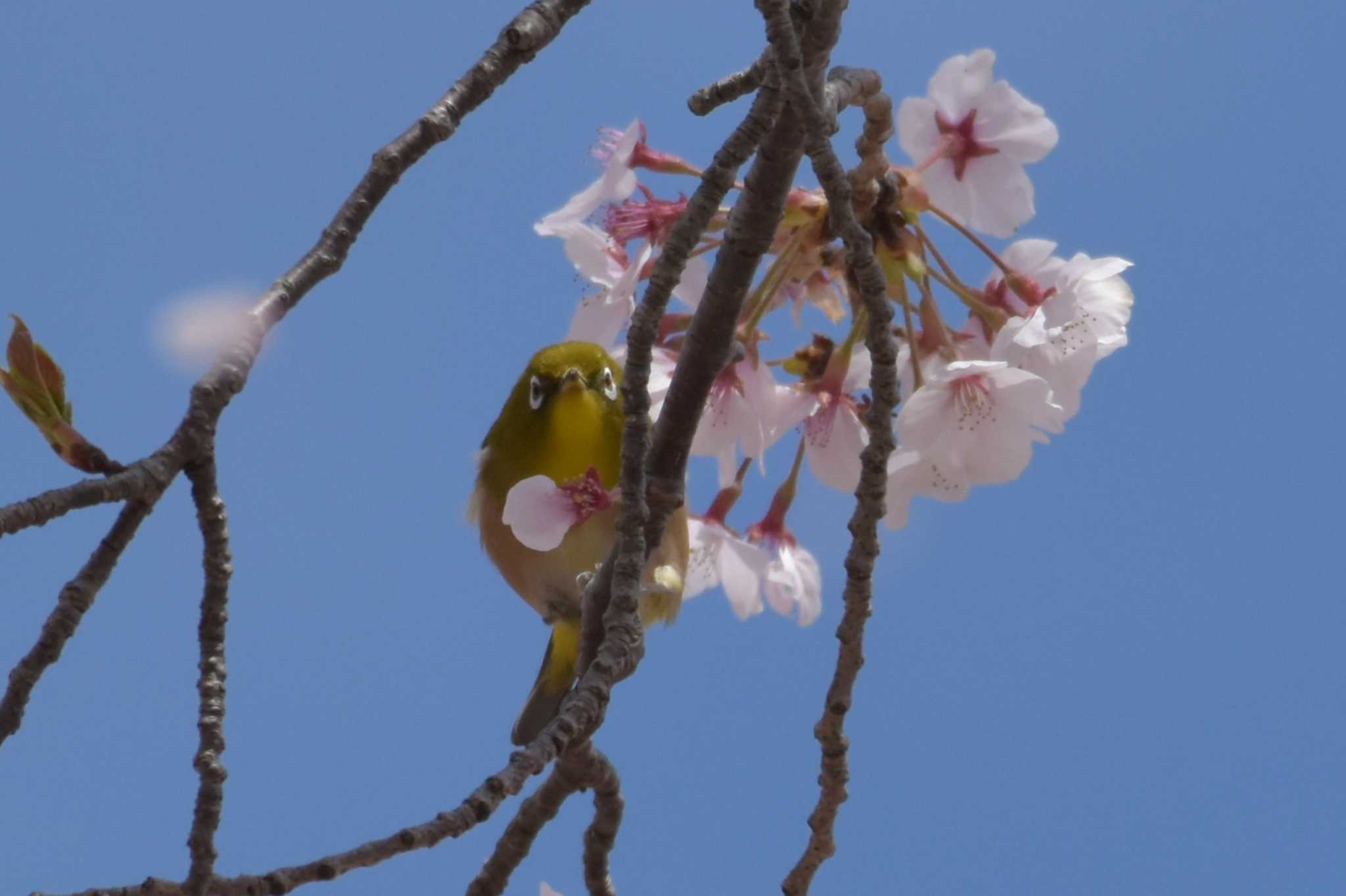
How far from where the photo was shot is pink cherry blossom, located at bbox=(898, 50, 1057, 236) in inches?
121

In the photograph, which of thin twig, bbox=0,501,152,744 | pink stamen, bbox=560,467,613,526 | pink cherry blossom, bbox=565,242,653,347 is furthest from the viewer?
pink cherry blossom, bbox=565,242,653,347

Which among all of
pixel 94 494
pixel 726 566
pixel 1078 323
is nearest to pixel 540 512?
pixel 726 566

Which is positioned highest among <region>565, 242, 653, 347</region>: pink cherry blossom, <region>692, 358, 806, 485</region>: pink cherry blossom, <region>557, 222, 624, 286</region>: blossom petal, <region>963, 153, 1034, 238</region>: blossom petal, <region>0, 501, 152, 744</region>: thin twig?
<region>963, 153, 1034, 238</region>: blossom petal

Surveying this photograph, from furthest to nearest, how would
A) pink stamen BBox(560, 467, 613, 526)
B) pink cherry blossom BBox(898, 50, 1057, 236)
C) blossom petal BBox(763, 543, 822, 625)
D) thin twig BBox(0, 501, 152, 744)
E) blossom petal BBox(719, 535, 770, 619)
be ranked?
blossom petal BBox(763, 543, 822, 625), blossom petal BBox(719, 535, 770, 619), pink cherry blossom BBox(898, 50, 1057, 236), pink stamen BBox(560, 467, 613, 526), thin twig BBox(0, 501, 152, 744)

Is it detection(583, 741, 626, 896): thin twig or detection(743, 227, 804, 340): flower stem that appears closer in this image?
detection(743, 227, 804, 340): flower stem

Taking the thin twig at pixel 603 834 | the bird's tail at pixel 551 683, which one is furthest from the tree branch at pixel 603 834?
the bird's tail at pixel 551 683

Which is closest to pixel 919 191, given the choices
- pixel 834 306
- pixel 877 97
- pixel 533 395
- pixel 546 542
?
pixel 877 97

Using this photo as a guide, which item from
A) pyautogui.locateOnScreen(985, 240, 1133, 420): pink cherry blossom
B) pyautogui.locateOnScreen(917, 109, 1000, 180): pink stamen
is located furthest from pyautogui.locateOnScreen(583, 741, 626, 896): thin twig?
pyautogui.locateOnScreen(917, 109, 1000, 180): pink stamen

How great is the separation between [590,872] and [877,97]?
71.2 inches

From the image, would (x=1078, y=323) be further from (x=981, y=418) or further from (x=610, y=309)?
(x=610, y=309)

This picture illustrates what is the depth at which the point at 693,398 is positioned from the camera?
251 centimetres

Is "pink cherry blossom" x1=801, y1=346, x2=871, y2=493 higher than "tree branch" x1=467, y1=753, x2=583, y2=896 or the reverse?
higher

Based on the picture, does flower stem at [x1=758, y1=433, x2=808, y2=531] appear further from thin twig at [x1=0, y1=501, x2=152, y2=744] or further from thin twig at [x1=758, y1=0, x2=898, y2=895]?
thin twig at [x1=0, y1=501, x2=152, y2=744]

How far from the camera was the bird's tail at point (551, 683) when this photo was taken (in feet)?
12.2
